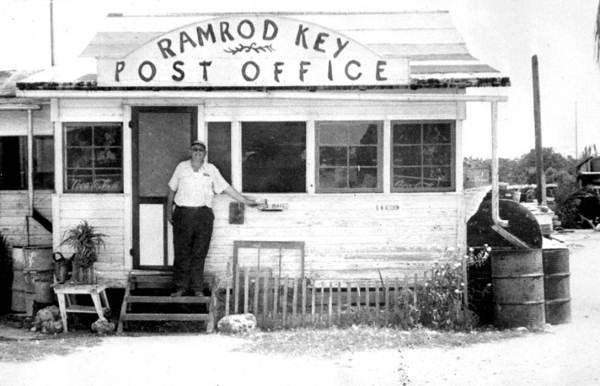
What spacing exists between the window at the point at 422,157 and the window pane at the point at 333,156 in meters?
0.72

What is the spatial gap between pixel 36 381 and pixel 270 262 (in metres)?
3.89

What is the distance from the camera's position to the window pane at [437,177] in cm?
970

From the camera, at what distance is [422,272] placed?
31.8 feet

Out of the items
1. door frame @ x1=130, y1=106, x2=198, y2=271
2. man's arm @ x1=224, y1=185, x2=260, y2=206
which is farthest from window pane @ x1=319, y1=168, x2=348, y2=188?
door frame @ x1=130, y1=106, x2=198, y2=271

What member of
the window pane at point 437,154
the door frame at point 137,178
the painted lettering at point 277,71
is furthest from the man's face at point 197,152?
the window pane at point 437,154

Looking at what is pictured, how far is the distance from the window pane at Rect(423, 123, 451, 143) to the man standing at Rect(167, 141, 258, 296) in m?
2.88

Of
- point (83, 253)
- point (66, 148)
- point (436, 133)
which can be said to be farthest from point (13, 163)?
point (436, 133)

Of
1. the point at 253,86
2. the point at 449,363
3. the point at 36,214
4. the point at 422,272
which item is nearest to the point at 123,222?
the point at 36,214

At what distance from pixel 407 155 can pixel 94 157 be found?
15.2 ft

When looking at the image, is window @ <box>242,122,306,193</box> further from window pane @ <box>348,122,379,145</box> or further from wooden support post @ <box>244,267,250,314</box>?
wooden support post @ <box>244,267,250,314</box>

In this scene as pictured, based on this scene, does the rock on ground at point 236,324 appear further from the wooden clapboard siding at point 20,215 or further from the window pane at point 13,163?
the window pane at point 13,163

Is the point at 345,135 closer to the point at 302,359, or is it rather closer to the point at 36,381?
the point at 302,359

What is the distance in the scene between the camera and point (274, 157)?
9766mm

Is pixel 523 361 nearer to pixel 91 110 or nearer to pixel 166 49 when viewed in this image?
pixel 166 49
